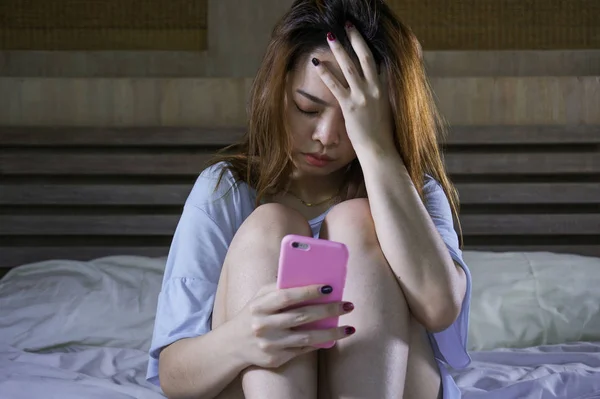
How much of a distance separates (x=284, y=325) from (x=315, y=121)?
38 centimetres

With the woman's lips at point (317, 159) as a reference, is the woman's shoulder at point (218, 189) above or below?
below

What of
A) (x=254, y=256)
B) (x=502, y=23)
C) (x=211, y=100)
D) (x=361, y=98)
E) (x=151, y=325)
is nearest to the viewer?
(x=254, y=256)

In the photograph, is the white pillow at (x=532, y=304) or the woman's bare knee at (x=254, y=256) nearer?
the woman's bare knee at (x=254, y=256)

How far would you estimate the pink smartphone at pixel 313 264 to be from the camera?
956 mm

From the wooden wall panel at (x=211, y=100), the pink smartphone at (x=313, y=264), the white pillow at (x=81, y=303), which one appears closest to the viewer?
the pink smartphone at (x=313, y=264)

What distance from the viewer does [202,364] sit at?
3.48ft

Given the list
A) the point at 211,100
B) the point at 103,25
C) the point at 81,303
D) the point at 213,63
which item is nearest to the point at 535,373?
the point at 81,303

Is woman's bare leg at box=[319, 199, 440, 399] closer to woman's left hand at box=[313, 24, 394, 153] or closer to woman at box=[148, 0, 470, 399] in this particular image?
woman at box=[148, 0, 470, 399]

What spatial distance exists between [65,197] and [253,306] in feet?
5.68

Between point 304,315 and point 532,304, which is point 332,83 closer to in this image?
point 304,315

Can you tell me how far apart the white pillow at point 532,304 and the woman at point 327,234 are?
0.67 m

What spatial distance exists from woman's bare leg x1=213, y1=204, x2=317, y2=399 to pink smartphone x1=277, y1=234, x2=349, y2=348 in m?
0.05

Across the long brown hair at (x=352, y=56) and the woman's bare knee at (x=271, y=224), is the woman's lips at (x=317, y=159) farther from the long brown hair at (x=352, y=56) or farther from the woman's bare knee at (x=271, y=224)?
the woman's bare knee at (x=271, y=224)

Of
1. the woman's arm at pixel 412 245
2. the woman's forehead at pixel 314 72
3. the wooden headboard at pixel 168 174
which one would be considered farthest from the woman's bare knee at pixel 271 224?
the wooden headboard at pixel 168 174
